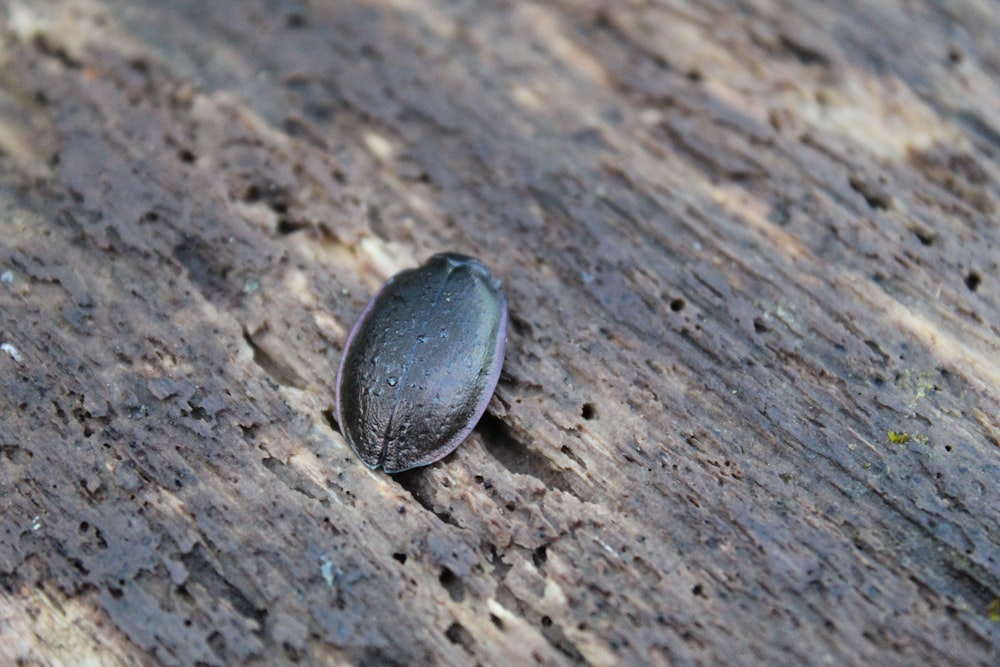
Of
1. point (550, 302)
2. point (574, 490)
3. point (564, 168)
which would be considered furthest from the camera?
point (564, 168)

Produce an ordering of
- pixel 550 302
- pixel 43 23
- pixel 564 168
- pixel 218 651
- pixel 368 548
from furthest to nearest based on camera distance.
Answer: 1. pixel 43 23
2. pixel 564 168
3. pixel 550 302
4. pixel 368 548
5. pixel 218 651

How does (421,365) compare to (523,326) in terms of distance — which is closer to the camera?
(421,365)

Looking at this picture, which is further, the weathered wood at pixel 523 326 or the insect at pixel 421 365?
the insect at pixel 421 365

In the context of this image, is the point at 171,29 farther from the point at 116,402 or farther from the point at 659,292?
the point at 659,292

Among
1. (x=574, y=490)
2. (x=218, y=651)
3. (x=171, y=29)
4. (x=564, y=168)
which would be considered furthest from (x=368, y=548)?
(x=171, y=29)

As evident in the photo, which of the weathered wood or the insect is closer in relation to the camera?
the weathered wood
